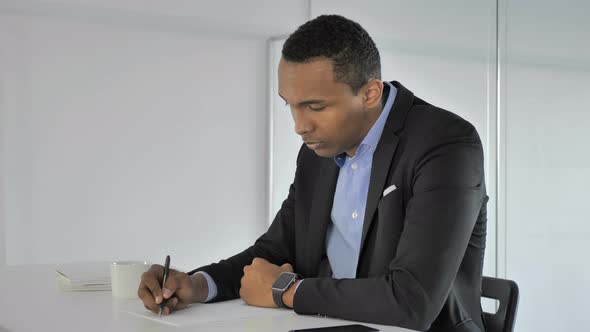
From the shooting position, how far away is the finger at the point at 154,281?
1966mm

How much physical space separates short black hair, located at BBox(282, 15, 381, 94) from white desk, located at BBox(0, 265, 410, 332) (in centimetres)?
60

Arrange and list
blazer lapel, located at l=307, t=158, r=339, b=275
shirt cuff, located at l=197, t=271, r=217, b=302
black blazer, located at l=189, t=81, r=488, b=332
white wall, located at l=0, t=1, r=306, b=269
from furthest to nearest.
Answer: white wall, located at l=0, t=1, r=306, b=269, blazer lapel, located at l=307, t=158, r=339, b=275, shirt cuff, located at l=197, t=271, r=217, b=302, black blazer, located at l=189, t=81, r=488, b=332

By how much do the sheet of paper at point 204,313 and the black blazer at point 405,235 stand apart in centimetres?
8

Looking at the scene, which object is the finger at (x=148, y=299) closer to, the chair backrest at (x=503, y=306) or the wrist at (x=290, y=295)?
the wrist at (x=290, y=295)

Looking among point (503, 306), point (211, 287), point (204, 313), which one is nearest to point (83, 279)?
point (211, 287)

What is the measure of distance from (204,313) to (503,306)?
0.77 metres

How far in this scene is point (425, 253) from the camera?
77.6 inches

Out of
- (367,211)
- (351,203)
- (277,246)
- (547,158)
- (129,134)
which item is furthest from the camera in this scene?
(129,134)

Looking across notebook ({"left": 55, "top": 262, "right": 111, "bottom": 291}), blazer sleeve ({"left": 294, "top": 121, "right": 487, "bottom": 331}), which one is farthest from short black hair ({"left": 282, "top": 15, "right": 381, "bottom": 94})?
notebook ({"left": 55, "top": 262, "right": 111, "bottom": 291})

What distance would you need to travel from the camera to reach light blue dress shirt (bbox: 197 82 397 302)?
2.28m

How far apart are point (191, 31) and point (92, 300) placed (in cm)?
375

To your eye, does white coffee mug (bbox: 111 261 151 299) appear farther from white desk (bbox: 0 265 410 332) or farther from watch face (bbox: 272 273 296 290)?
watch face (bbox: 272 273 296 290)

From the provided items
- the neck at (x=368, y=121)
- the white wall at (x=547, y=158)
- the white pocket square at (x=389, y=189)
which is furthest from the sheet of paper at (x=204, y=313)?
the white wall at (x=547, y=158)

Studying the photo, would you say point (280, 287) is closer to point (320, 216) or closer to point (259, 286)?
point (259, 286)
